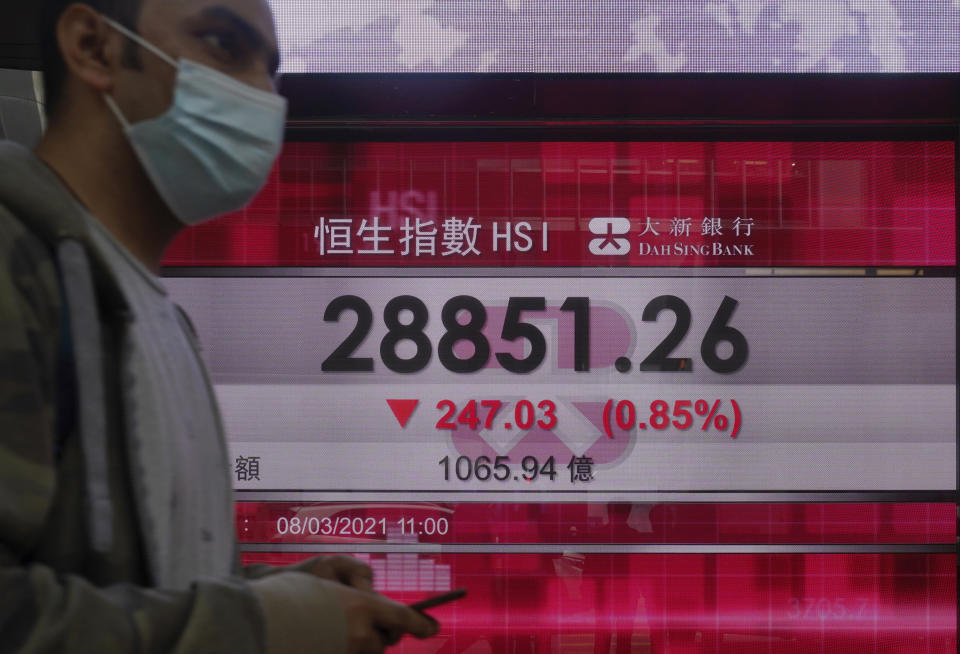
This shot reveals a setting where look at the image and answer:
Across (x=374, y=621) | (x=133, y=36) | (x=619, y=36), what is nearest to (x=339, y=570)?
(x=374, y=621)

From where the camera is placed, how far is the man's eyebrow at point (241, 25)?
1006 mm

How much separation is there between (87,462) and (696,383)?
2.58 metres

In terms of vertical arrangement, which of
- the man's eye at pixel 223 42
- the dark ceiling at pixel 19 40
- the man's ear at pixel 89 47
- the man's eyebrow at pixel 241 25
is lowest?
the man's ear at pixel 89 47

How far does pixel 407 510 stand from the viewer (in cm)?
312

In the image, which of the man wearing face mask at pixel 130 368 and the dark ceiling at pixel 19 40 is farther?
the dark ceiling at pixel 19 40

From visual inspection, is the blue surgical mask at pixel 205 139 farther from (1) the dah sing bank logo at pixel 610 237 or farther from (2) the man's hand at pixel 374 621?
(1) the dah sing bank logo at pixel 610 237

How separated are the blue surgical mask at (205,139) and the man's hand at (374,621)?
457 millimetres

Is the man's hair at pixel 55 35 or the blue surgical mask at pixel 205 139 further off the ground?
the man's hair at pixel 55 35

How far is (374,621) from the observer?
0.90 meters

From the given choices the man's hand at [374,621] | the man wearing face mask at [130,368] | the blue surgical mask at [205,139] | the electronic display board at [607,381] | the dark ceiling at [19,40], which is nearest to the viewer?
the man wearing face mask at [130,368]

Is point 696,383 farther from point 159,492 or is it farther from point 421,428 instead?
point 159,492

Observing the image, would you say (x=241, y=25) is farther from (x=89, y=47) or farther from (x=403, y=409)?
(x=403, y=409)

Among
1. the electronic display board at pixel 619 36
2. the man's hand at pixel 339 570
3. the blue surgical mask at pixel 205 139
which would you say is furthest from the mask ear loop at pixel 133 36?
the electronic display board at pixel 619 36

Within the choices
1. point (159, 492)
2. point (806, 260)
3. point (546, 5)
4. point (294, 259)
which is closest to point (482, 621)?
point (294, 259)
